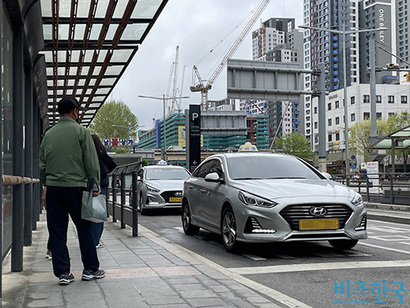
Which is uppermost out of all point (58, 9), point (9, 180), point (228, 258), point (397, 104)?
point (397, 104)

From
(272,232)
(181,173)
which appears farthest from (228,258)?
(181,173)

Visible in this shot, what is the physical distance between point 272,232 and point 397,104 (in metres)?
95.7

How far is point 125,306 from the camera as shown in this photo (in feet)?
15.1

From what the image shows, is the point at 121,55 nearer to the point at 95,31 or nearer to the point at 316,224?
the point at 95,31

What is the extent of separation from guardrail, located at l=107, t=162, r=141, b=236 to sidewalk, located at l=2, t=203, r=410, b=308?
254 centimetres

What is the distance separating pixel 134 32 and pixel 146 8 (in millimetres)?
1439

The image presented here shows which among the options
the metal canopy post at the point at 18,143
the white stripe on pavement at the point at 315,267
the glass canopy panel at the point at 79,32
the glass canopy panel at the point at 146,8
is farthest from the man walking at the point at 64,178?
the glass canopy panel at the point at 79,32

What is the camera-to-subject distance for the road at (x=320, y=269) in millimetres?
5355

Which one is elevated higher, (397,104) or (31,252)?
(397,104)

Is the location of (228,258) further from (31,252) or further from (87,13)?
(87,13)

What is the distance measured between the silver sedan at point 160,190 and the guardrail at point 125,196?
8.07 feet

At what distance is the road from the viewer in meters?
5.36

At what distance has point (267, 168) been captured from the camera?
31.0 ft

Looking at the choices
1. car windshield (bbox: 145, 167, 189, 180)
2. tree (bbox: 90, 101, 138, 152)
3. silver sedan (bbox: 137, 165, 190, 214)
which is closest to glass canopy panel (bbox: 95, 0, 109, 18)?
silver sedan (bbox: 137, 165, 190, 214)
